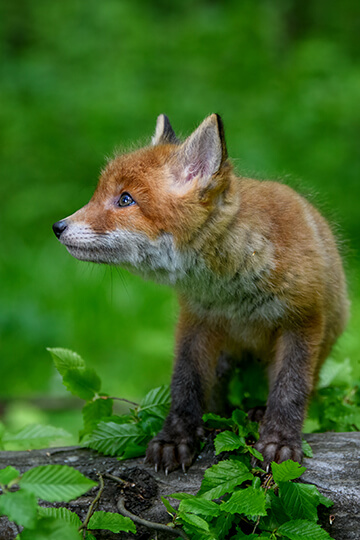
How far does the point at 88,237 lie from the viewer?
161 inches

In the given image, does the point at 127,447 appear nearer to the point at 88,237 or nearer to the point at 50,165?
the point at 88,237

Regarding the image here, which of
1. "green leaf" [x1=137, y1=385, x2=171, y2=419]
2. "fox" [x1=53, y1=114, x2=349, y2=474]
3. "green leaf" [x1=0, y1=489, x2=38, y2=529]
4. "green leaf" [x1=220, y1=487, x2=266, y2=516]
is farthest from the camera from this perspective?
"green leaf" [x1=137, y1=385, x2=171, y2=419]

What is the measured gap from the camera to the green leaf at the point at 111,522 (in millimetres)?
3184

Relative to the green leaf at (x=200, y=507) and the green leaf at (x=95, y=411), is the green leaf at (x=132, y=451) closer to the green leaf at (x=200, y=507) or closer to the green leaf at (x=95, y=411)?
the green leaf at (x=95, y=411)

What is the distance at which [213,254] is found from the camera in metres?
4.11

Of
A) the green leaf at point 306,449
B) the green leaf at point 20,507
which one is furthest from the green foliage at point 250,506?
the green leaf at point 20,507

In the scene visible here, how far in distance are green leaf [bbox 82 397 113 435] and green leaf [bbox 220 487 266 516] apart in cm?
135

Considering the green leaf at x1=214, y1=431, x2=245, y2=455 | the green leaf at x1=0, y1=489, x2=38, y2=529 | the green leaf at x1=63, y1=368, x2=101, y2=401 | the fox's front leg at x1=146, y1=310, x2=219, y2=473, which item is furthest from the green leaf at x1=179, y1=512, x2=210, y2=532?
the green leaf at x1=63, y1=368, x2=101, y2=401

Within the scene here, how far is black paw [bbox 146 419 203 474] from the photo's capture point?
3.94 meters

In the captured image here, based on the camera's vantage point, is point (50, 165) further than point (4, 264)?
Yes

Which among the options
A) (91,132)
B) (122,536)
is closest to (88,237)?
(122,536)

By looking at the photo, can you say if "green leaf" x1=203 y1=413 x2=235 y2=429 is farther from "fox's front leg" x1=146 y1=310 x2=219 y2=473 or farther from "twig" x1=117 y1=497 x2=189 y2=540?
"twig" x1=117 y1=497 x2=189 y2=540

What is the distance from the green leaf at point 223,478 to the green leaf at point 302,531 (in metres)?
0.32

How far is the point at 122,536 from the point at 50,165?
9349 mm
